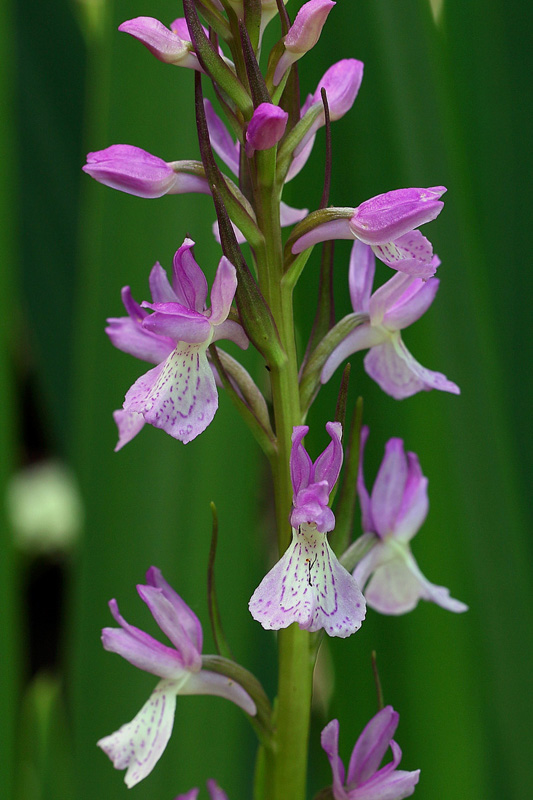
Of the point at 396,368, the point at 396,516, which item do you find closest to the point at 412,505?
the point at 396,516

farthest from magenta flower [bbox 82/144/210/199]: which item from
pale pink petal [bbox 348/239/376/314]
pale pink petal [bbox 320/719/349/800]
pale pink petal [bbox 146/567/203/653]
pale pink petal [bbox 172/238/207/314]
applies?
pale pink petal [bbox 320/719/349/800]

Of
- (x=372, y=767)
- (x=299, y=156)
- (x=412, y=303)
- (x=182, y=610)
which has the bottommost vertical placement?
(x=372, y=767)

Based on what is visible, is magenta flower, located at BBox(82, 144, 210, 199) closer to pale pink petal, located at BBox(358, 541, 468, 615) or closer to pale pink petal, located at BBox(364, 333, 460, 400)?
pale pink petal, located at BBox(364, 333, 460, 400)

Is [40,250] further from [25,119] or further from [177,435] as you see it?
[177,435]

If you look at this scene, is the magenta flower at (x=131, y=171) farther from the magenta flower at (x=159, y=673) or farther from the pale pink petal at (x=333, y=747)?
the pale pink petal at (x=333, y=747)

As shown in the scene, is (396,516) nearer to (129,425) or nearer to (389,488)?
(389,488)

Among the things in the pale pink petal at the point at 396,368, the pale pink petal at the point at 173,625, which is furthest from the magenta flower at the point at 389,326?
the pale pink petal at the point at 173,625

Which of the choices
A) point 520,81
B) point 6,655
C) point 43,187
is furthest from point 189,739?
point 43,187
